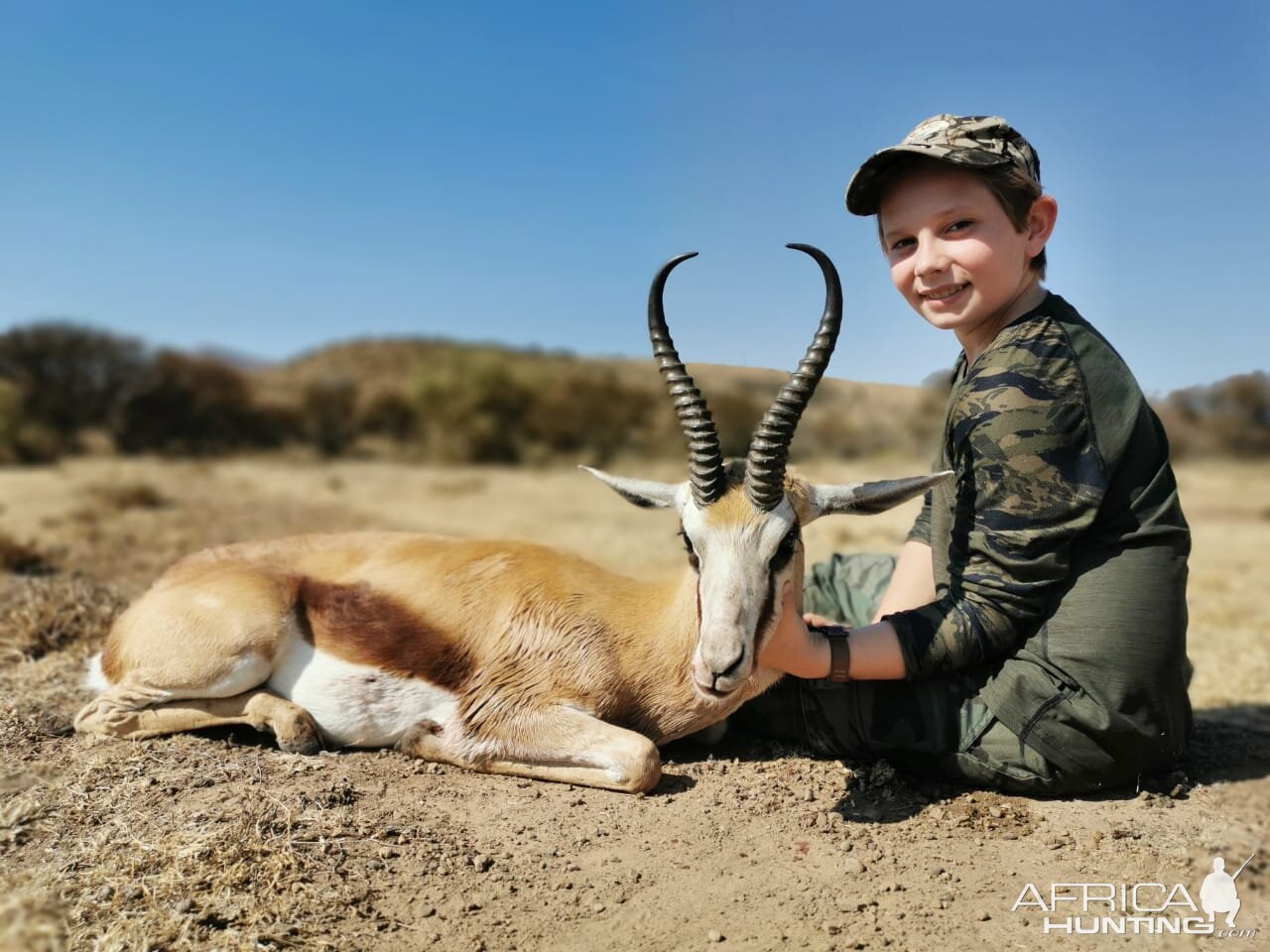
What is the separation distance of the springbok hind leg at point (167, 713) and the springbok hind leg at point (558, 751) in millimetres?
727

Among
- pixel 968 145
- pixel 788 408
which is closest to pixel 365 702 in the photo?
pixel 788 408

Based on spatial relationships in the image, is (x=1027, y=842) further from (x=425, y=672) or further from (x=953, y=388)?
(x=425, y=672)

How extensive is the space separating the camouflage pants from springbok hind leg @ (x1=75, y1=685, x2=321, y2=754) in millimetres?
2723

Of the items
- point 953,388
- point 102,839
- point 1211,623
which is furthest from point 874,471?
point 102,839

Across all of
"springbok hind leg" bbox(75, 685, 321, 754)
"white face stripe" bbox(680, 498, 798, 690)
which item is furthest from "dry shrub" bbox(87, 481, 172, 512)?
"white face stripe" bbox(680, 498, 798, 690)

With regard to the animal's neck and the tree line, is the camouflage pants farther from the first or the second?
the tree line

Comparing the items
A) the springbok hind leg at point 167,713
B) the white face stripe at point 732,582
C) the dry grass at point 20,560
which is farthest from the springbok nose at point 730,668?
the dry grass at point 20,560

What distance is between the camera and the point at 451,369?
39.3 metres

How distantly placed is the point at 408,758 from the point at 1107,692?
366 cm

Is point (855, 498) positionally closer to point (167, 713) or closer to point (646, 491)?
point (646, 491)

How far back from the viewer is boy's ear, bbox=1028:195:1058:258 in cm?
477

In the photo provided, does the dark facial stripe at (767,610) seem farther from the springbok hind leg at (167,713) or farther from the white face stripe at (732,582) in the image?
the springbok hind leg at (167,713)

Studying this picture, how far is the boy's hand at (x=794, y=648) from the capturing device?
456cm

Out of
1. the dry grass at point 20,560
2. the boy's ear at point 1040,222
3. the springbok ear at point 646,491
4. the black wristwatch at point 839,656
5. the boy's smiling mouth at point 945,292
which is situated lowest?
the dry grass at point 20,560
